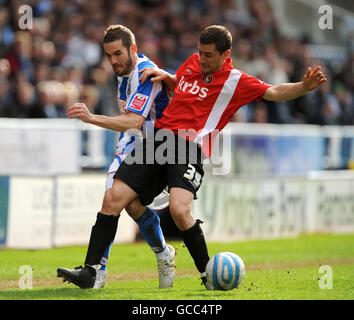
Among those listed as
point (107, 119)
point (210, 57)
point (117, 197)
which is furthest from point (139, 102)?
point (117, 197)

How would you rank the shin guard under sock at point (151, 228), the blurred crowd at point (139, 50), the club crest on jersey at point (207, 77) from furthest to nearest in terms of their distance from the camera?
the blurred crowd at point (139, 50) → the shin guard under sock at point (151, 228) → the club crest on jersey at point (207, 77)

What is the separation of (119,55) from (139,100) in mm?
505

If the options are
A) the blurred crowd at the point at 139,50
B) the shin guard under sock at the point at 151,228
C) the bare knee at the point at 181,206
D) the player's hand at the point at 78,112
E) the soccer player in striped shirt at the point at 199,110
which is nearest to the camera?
the player's hand at the point at 78,112

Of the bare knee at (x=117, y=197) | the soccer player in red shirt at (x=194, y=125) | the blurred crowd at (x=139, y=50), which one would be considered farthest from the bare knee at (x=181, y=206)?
the blurred crowd at (x=139, y=50)

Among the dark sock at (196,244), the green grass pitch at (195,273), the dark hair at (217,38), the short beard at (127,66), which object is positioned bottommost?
the green grass pitch at (195,273)

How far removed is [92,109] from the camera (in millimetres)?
14711

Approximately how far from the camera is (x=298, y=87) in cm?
729

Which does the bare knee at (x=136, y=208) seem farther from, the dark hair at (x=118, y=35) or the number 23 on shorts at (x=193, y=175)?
the dark hair at (x=118, y=35)

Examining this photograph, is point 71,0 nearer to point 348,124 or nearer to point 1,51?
point 1,51

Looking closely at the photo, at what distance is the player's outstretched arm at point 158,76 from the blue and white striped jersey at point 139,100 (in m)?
0.07

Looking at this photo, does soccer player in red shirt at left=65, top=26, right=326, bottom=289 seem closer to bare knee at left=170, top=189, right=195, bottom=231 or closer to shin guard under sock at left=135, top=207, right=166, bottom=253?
bare knee at left=170, top=189, right=195, bottom=231

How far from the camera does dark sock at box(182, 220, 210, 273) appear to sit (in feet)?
24.0

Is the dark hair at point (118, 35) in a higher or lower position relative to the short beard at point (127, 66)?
higher

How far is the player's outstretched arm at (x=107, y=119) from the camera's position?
6977 millimetres
